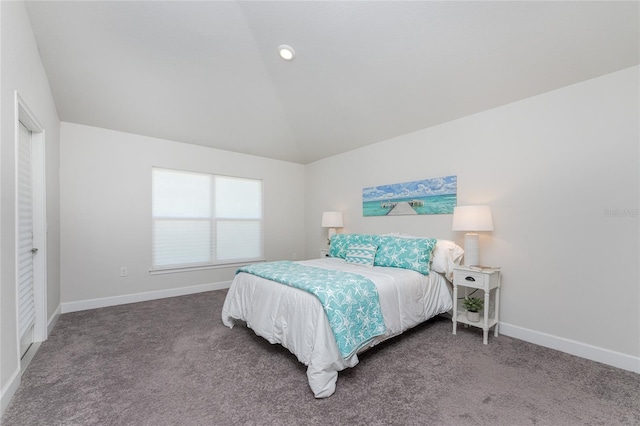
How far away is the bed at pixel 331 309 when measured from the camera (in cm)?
188

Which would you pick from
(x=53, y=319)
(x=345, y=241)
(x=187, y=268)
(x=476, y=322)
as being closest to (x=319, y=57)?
(x=345, y=241)

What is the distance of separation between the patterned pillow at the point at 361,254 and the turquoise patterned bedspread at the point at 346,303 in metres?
0.74

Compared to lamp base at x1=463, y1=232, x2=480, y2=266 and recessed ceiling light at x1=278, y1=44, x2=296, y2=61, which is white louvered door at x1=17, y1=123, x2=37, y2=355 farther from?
lamp base at x1=463, y1=232, x2=480, y2=266

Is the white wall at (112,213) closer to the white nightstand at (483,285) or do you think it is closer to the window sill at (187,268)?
the window sill at (187,268)

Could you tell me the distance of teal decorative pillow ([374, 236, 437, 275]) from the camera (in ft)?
9.40

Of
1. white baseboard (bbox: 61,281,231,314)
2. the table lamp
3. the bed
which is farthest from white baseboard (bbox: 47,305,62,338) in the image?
the table lamp

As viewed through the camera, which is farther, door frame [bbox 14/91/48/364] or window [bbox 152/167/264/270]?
window [bbox 152/167/264/270]

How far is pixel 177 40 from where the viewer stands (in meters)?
2.67

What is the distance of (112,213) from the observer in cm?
366

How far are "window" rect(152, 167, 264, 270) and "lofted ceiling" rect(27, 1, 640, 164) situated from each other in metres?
Answer: 0.83

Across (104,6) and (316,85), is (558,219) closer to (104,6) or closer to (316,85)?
(316,85)

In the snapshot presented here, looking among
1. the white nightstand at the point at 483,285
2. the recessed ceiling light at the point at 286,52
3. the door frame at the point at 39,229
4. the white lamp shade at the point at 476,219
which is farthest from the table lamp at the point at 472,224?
the door frame at the point at 39,229

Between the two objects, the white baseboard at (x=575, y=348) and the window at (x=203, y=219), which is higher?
the window at (x=203, y=219)

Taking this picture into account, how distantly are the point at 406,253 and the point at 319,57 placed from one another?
2.26 metres
